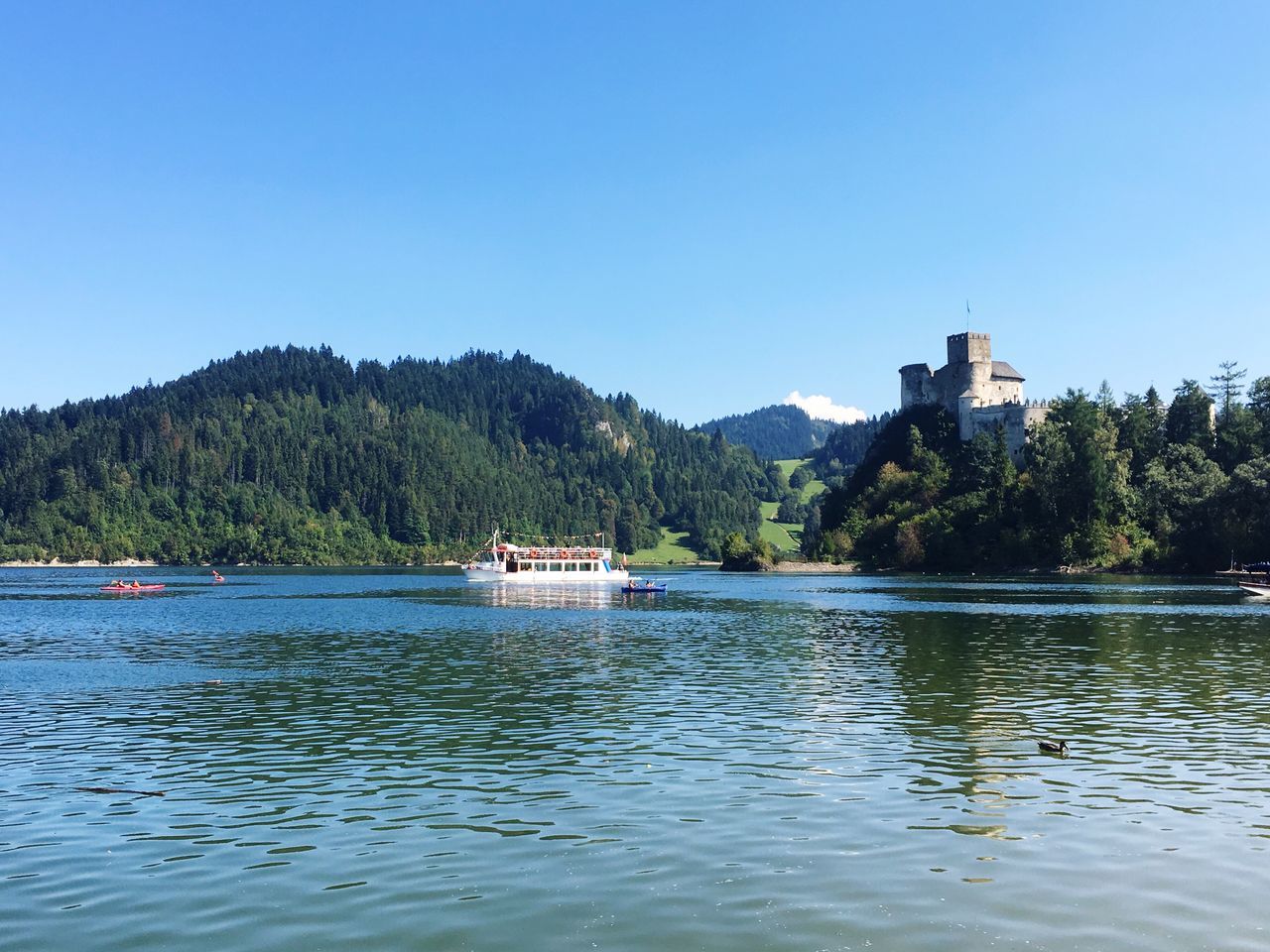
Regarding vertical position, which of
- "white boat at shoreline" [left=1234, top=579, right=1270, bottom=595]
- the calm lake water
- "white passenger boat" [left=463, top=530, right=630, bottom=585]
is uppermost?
"white passenger boat" [left=463, top=530, right=630, bottom=585]

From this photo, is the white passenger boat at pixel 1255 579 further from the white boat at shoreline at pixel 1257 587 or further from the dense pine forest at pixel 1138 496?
the dense pine forest at pixel 1138 496

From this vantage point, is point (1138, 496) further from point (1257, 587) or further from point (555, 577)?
point (555, 577)

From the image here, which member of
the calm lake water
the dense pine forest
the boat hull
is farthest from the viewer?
the boat hull

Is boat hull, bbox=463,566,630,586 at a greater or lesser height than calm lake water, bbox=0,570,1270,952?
greater

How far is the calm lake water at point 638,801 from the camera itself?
1797 cm

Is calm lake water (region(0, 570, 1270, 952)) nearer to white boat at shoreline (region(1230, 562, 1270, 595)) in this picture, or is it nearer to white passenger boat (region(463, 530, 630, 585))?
white boat at shoreline (region(1230, 562, 1270, 595))

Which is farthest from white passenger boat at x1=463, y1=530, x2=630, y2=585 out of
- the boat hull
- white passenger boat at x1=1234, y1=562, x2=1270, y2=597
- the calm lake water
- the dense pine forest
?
the calm lake water

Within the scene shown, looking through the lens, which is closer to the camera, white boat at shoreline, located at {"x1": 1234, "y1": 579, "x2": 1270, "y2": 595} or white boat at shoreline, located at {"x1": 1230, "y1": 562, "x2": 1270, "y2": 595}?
white boat at shoreline, located at {"x1": 1234, "y1": 579, "x2": 1270, "y2": 595}

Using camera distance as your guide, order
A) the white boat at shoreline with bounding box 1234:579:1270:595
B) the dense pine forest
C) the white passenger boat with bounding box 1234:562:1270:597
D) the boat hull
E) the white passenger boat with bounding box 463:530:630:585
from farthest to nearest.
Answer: the white passenger boat with bounding box 463:530:630:585, the boat hull, the dense pine forest, the white passenger boat with bounding box 1234:562:1270:597, the white boat at shoreline with bounding box 1234:579:1270:595

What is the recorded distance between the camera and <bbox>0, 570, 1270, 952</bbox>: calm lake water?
18.0 meters

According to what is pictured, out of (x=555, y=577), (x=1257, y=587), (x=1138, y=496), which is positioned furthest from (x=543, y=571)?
(x=1257, y=587)

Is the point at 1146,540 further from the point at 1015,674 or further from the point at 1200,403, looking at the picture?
the point at 1015,674

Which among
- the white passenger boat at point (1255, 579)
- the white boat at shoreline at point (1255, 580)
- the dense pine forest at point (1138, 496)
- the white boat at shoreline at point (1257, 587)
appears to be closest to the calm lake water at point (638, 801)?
the white boat at shoreline at point (1257, 587)

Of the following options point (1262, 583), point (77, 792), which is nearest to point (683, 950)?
point (77, 792)
